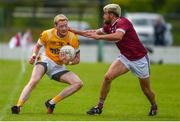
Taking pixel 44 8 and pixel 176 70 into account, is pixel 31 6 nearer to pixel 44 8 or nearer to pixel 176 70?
pixel 44 8

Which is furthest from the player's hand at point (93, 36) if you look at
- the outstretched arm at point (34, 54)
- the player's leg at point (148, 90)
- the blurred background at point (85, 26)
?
the blurred background at point (85, 26)

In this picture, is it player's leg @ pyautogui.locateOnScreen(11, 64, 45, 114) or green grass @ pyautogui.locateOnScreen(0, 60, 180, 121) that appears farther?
green grass @ pyautogui.locateOnScreen(0, 60, 180, 121)

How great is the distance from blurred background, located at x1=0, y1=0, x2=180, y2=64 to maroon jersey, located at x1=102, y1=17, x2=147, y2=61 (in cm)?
1881

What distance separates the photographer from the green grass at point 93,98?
1608cm

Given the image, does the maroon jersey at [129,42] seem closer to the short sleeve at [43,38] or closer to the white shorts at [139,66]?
the white shorts at [139,66]

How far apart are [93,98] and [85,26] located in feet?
72.7

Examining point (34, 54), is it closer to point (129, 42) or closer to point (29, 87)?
point (29, 87)

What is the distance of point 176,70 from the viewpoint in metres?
30.2

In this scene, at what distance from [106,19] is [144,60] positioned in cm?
103

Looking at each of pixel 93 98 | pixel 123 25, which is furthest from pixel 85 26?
pixel 123 25

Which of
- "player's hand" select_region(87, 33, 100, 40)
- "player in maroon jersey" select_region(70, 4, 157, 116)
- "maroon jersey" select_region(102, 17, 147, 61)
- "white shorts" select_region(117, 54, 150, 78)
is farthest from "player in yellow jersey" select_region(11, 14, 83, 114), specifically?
"white shorts" select_region(117, 54, 150, 78)

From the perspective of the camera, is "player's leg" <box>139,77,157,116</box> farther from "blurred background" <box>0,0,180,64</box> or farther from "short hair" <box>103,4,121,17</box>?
"blurred background" <box>0,0,180,64</box>

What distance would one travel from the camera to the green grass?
1608cm

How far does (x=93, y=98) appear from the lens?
19859 mm
